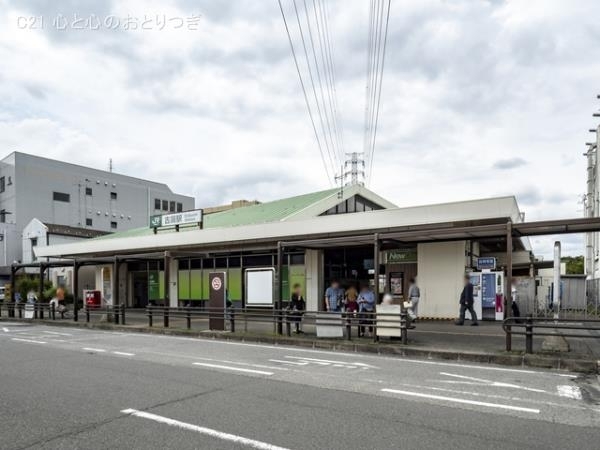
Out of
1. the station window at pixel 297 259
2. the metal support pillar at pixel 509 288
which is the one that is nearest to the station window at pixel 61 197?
the station window at pixel 297 259

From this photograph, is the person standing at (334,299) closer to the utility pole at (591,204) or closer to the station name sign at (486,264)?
the station name sign at (486,264)

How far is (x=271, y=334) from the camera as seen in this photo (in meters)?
14.5

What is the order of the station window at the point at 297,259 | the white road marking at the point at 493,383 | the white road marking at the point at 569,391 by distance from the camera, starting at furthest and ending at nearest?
the station window at the point at 297,259 → the white road marking at the point at 493,383 → the white road marking at the point at 569,391

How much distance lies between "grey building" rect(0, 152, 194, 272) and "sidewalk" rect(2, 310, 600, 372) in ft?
143

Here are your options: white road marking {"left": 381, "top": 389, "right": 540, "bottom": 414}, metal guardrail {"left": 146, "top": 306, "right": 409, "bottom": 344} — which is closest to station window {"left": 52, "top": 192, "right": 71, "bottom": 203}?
metal guardrail {"left": 146, "top": 306, "right": 409, "bottom": 344}

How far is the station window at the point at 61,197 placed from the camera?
188 feet

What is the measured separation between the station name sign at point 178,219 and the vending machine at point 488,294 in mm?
14643

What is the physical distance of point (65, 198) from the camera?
58.5 m

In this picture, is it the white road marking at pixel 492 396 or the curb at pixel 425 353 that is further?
the curb at pixel 425 353

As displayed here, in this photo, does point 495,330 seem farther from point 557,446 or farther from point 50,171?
point 50,171

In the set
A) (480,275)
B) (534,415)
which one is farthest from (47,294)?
(534,415)

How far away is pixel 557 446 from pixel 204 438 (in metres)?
3.58

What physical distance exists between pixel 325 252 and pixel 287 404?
15.2 m

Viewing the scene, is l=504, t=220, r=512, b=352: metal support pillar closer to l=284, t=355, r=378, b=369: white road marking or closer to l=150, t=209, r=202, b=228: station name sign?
l=284, t=355, r=378, b=369: white road marking
